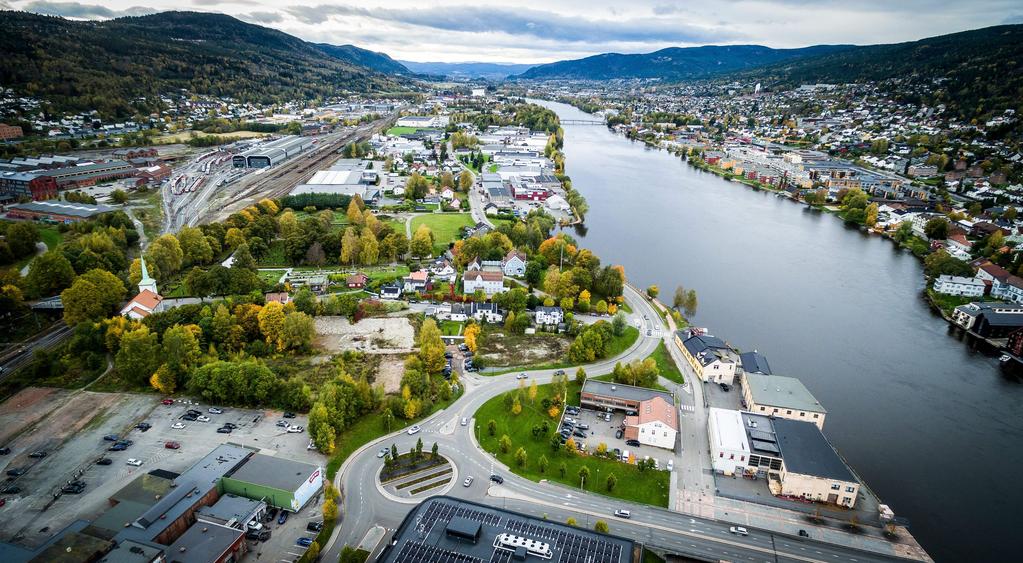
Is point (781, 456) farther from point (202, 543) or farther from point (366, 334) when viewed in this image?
point (366, 334)

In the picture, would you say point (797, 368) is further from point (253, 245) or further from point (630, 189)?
point (630, 189)

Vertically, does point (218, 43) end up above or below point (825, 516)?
above

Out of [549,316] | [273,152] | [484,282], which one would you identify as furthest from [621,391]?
[273,152]

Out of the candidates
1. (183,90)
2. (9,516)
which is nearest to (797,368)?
(9,516)

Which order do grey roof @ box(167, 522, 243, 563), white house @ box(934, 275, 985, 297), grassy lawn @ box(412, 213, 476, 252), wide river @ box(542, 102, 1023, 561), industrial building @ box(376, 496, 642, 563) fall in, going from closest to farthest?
industrial building @ box(376, 496, 642, 563)
grey roof @ box(167, 522, 243, 563)
wide river @ box(542, 102, 1023, 561)
white house @ box(934, 275, 985, 297)
grassy lawn @ box(412, 213, 476, 252)

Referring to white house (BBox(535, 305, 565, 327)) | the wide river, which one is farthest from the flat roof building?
white house (BBox(535, 305, 565, 327))

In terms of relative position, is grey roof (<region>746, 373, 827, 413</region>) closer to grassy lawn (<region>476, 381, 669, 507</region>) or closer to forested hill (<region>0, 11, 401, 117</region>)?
grassy lawn (<region>476, 381, 669, 507</region>)
